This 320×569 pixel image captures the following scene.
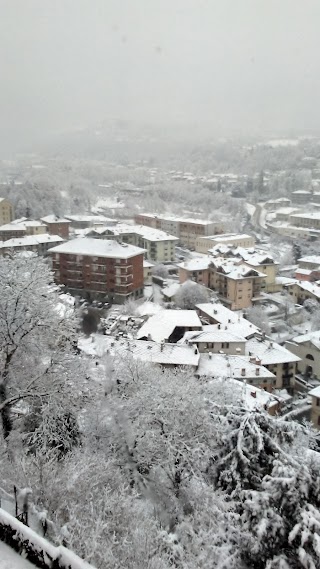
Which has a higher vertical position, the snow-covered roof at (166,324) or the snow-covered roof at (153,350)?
the snow-covered roof at (153,350)

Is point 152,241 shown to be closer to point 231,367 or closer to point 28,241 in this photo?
point 28,241

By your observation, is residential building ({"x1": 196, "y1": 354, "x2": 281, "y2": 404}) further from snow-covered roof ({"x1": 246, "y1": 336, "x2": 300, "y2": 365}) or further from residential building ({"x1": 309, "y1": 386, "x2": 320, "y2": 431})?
snow-covered roof ({"x1": 246, "y1": 336, "x2": 300, "y2": 365})

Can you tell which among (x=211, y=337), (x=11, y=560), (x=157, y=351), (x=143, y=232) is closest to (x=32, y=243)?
(x=143, y=232)

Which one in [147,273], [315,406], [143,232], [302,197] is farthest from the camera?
[302,197]

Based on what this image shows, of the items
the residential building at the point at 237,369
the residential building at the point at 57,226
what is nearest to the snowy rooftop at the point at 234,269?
the residential building at the point at 237,369

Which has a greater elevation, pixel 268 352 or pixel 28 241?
pixel 28 241

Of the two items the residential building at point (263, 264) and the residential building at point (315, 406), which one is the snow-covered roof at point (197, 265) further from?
the residential building at point (315, 406)
